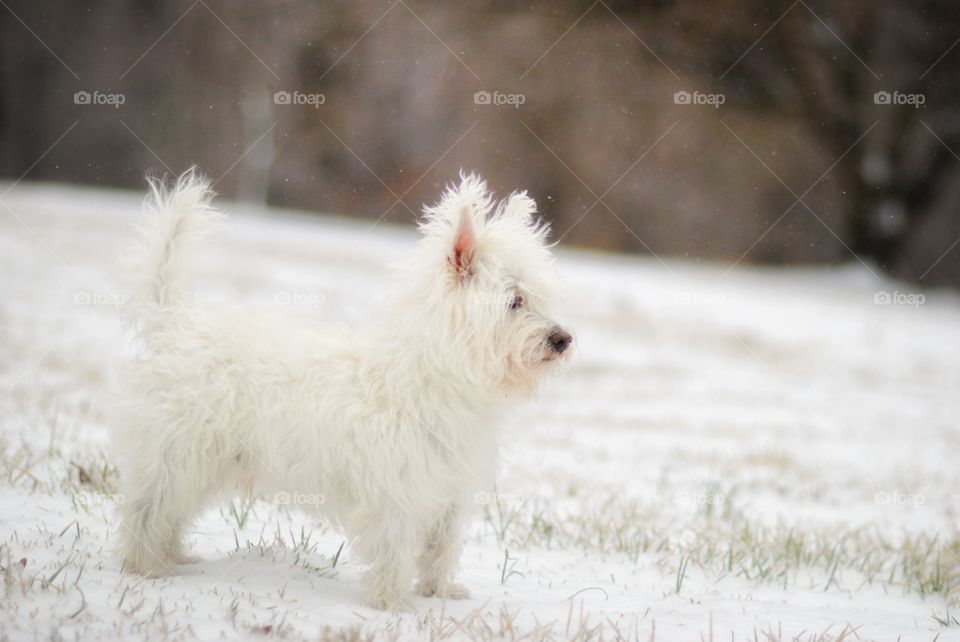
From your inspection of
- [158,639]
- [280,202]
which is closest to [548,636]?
[158,639]

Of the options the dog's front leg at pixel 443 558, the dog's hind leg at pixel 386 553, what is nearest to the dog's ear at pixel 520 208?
the dog's front leg at pixel 443 558

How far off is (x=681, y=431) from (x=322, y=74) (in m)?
21.7

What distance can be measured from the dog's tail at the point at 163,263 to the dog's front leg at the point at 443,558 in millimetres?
1724

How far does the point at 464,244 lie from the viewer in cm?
424

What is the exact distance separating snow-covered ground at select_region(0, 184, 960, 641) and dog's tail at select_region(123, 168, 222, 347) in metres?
0.65

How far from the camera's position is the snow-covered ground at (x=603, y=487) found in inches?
154

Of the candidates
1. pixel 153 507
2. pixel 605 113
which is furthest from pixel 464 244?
pixel 605 113

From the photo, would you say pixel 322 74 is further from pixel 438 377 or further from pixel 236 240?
pixel 438 377

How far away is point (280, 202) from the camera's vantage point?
31188mm

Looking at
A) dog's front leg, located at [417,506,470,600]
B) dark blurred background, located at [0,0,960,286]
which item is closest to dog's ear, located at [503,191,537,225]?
dog's front leg, located at [417,506,470,600]

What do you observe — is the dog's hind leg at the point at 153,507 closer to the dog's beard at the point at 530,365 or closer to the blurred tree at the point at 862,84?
the dog's beard at the point at 530,365

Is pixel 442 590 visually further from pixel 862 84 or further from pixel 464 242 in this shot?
pixel 862 84

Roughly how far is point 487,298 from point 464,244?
293 millimetres

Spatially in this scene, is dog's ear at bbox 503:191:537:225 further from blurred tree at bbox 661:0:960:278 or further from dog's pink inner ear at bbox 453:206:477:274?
blurred tree at bbox 661:0:960:278
